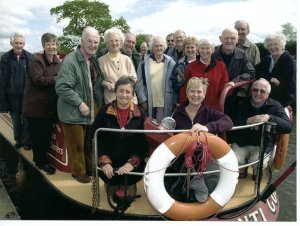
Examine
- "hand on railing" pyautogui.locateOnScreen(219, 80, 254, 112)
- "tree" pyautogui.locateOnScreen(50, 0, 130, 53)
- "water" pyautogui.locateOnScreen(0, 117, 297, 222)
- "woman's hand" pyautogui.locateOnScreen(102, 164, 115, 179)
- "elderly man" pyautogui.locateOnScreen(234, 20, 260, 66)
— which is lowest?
"water" pyautogui.locateOnScreen(0, 117, 297, 222)

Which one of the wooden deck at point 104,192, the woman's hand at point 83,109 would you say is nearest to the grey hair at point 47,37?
the woman's hand at point 83,109

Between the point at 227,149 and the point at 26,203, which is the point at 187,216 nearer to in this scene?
the point at 227,149

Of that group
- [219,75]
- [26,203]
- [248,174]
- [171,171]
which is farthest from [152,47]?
[26,203]

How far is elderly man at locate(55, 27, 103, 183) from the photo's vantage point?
3189 millimetres

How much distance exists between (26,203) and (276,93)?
130 inches

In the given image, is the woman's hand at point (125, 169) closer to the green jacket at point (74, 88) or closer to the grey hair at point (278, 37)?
the green jacket at point (74, 88)

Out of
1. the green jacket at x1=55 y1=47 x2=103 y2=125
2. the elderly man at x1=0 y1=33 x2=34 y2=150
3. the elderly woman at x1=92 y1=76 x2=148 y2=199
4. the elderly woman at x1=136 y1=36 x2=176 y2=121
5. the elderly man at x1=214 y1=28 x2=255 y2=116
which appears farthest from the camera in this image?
the elderly man at x1=0 y1=33 x2=34 y2=150

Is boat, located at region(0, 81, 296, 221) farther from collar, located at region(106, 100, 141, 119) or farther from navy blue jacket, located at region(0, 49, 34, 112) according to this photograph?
navy blue jacket, located at region(0, 49, 34, 112)

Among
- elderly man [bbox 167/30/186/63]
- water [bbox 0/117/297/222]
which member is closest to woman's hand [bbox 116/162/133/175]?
water [bbox 0/117/297/222]

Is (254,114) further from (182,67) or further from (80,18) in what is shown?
(80,18)

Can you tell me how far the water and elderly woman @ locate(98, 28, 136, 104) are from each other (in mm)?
1109

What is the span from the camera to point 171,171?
3.10 metres

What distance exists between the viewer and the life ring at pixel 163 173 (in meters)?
2.80

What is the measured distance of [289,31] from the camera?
12.1ft
